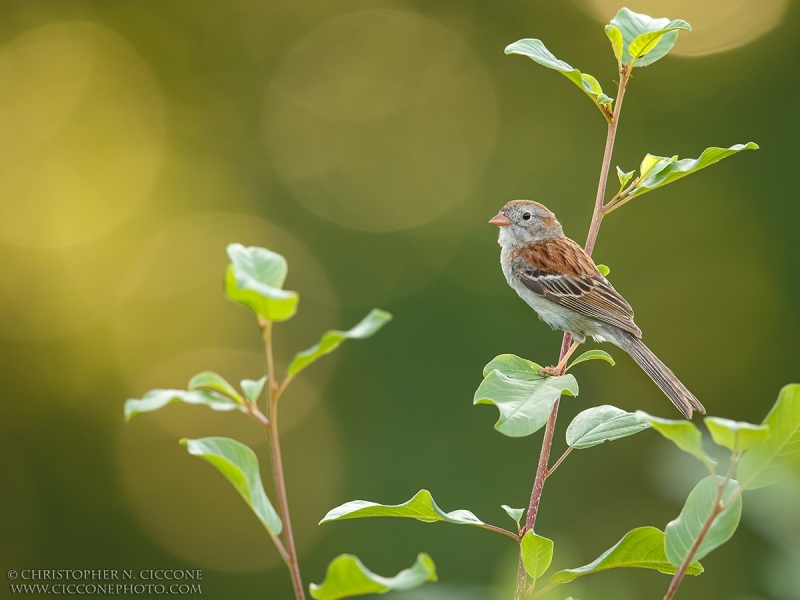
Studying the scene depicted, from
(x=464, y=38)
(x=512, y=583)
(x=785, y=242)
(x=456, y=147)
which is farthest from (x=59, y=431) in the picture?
(x=512, y=583)

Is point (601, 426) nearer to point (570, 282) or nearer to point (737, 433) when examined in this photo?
point (737, 433)

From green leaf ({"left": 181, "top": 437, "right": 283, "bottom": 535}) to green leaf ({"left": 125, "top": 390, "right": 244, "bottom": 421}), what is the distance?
0.08 meters

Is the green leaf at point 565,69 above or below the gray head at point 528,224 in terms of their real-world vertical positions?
above

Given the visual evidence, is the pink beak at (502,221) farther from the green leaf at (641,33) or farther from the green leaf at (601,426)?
the green leaf at (601,426)

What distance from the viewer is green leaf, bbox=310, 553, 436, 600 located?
1.00m

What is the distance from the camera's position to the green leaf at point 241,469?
1166mm

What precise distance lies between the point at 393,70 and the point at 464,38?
81 cm

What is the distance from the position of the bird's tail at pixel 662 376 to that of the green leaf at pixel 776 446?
1.62m

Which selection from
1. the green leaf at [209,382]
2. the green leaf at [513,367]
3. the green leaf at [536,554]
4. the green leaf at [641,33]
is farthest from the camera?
the green leaf at [641,33]

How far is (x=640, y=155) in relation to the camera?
7.58 metres

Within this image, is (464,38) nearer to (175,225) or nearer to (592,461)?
(175,225)

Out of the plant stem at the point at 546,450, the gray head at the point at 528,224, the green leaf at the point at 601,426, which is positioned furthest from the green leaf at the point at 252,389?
the gray head at the point at 528,224

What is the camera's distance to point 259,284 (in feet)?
3.47

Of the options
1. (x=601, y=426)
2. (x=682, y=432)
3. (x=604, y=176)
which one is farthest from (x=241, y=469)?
(x=604, y=176)
